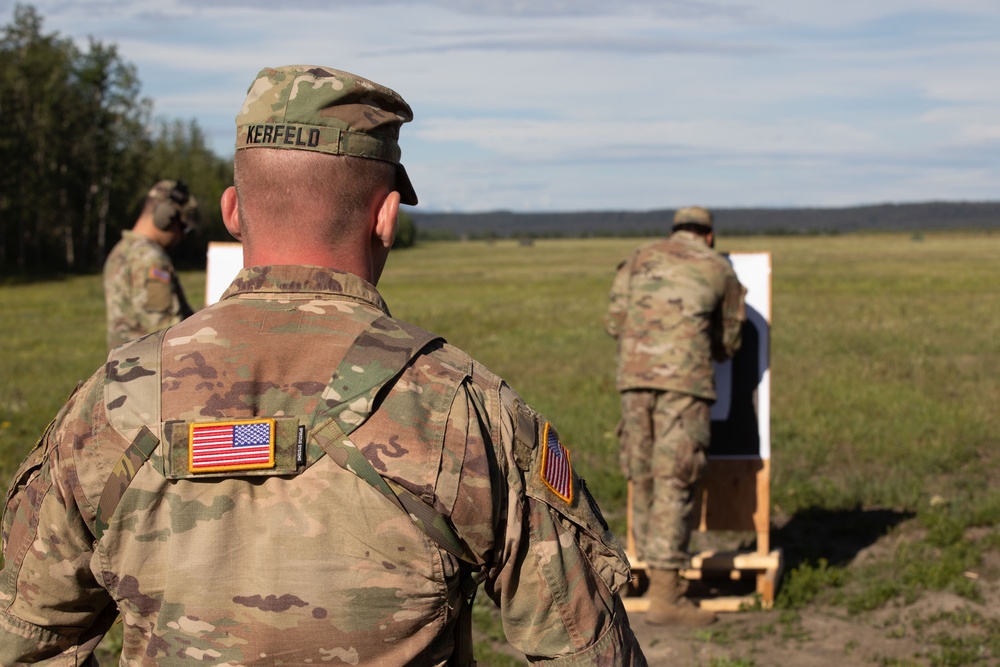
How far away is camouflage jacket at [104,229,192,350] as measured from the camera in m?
6.65

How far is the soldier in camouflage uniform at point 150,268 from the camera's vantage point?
6.66 m

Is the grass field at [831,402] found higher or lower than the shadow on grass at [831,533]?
higher

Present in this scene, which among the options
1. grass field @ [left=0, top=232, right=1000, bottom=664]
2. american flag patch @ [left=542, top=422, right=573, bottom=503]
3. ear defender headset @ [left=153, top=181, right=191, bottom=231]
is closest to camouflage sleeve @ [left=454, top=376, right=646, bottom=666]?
american flag patch @ [left=542, top=422, right=573, bottom=503]

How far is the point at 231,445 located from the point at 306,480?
0.14m

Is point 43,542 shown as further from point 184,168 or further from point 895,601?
point 184,168

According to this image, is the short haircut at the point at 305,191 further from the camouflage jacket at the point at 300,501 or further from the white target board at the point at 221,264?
the white target board at the point at 221,264

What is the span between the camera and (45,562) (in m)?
2.00

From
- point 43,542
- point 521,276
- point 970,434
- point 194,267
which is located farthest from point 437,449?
point 194,267

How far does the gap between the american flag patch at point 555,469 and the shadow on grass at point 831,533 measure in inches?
210

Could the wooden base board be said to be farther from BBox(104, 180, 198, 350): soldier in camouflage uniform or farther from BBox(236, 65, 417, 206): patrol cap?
BBox(236, 65, 417, 206): patrol cap

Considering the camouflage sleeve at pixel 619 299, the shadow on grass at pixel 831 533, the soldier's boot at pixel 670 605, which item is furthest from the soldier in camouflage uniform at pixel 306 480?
the shadow on grass at pixel 831 533

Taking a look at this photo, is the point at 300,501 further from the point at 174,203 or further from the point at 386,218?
the point at 174,203

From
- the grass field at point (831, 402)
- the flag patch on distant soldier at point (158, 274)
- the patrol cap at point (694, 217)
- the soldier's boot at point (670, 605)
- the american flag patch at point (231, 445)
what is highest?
the patrol cap at point (694, 217)

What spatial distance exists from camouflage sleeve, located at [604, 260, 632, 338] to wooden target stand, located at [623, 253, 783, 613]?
2.54 feet
